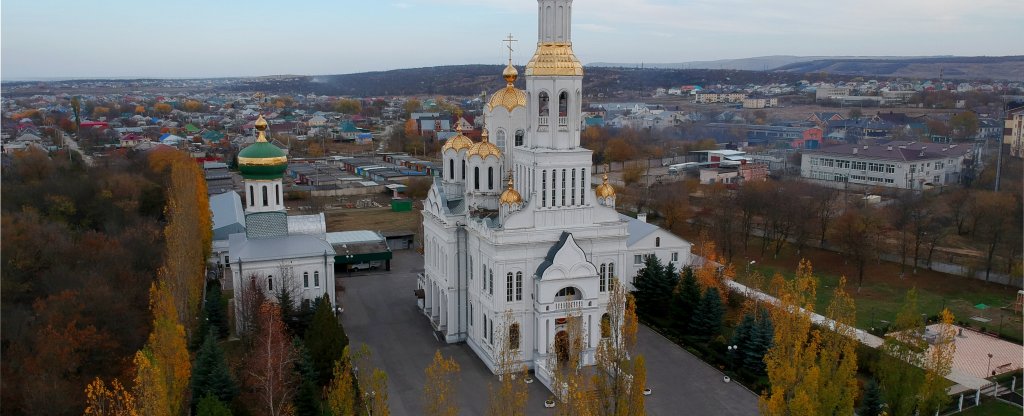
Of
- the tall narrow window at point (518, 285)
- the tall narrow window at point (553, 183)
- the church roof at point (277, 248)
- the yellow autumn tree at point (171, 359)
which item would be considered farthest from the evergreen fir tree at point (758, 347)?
the yellow autumn tree at point (171, 359)

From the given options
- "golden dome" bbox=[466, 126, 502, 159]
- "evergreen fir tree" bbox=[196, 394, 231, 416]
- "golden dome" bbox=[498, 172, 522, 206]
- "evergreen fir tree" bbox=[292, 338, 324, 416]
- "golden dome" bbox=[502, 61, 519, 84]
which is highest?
"golden dome" bbox=[502, 61, 519, 84]

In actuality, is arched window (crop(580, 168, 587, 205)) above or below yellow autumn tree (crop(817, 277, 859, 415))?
above

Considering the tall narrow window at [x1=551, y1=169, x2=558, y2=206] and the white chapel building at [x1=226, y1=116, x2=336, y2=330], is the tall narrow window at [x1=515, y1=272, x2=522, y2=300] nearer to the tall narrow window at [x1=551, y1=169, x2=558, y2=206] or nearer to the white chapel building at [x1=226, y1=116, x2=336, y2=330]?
the tall narrow window at [x1=551, y1=169, x2=558, y2=206]

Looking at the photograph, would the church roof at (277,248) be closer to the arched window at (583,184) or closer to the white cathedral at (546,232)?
the white cathedral at (546,232)

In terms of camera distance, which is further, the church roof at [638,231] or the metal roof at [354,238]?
the metal roof at [354,238]

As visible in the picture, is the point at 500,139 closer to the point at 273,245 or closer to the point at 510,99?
the point at 510,99

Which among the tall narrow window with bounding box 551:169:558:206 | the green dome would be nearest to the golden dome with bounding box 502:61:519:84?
the tall narrow window with bounding box 551:169:558:206

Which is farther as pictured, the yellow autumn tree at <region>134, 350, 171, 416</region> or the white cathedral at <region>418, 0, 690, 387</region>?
the white cathedral at <region>418, 0, 690, 387</region>
